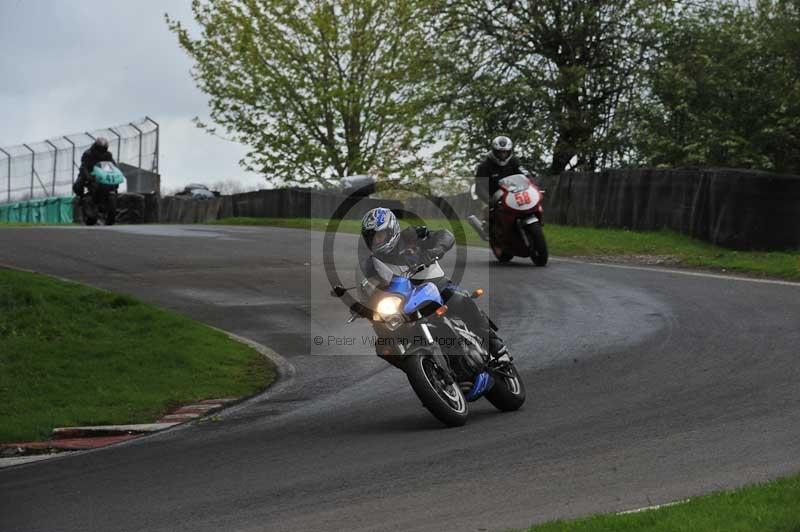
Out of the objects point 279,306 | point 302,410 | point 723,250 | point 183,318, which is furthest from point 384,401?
point 723,250

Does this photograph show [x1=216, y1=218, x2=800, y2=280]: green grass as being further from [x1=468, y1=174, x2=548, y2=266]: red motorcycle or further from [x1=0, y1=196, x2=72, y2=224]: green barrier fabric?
[x1=0, y1=196, x2=72, y2=224]: green barrier fabric

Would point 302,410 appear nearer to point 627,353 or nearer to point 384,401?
point 384,401

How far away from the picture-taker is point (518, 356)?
11891mm

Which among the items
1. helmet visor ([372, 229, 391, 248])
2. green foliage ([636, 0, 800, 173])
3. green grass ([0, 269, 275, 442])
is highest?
green foliage ([636, 0, 800, 173])

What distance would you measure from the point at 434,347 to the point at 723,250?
43.9 feet

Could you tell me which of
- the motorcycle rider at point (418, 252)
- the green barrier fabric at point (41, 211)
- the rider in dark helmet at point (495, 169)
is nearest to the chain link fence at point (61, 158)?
the green barrier fabric at point (41, 211)

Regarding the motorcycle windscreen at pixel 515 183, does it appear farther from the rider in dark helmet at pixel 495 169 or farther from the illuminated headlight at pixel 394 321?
the illuminated headlight at pixel 394 321

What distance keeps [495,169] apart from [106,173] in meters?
10.7

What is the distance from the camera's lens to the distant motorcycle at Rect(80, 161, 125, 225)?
84.8ft

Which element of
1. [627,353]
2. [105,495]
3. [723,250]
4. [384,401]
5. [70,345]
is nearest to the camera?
[105,495]

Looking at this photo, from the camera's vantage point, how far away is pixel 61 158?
128 feet

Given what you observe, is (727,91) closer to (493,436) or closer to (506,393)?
(506,393)

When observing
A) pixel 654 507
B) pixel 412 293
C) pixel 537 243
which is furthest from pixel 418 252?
pixel 537 243

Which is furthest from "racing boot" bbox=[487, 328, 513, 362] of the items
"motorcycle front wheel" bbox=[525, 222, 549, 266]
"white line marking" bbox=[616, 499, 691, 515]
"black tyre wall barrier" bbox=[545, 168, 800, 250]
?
"black tyre wall barrier" bbox=[545, 168, 800, 250]
